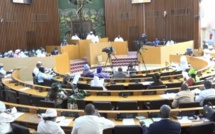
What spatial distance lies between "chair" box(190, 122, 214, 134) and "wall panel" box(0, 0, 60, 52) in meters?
15.2

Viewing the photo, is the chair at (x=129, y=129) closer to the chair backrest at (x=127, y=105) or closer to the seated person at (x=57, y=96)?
the chair backrest at (x=127, y=105)

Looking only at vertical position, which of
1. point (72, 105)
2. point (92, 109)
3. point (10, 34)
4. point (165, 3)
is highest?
point (165, 3)

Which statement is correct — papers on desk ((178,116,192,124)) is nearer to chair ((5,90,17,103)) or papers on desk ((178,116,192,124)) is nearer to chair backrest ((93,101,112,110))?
chair backrest ((93,101,112,110))

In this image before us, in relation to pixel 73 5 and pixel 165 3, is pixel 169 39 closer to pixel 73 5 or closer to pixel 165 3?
pixel 165 3

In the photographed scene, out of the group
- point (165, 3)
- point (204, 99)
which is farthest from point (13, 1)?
point (204, 99)

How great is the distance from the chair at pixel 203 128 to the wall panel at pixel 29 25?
50.0 feet

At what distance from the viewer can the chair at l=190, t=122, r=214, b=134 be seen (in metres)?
4.53

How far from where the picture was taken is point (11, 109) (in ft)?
19.9

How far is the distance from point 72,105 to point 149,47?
39.2 ft

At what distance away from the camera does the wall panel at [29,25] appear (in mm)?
17875

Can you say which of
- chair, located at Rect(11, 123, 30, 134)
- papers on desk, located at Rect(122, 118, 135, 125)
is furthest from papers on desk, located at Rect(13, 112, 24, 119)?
papers on desk, located at Rect(122, 118, 135, 125)

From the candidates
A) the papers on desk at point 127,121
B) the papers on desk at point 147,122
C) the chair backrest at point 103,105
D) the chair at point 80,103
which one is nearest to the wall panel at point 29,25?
the chair at point 80,103

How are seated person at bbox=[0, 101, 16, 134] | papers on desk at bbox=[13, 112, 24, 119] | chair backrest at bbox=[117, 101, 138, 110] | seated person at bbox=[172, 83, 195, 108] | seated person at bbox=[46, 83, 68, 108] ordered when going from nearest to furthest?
1. seated person at bbox=[0, 101, 16, 134]
2. papers on desk at bbox=[13, 112, 24, 119]
3. seated person at bbox=[172, 83, 195, 108]
4. chair backrest at bbox=[117, 101, 138, 110]
5. seated person at bbox=[46, 83, 68, 108]

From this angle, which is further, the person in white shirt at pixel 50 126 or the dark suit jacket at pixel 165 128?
the person in white shirt at pixel 50 126
